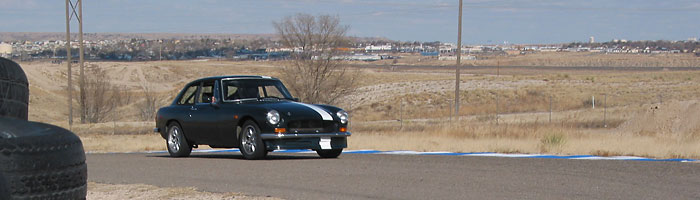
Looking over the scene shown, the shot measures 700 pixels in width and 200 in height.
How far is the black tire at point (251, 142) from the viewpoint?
14398mm

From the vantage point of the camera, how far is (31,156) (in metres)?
4.27

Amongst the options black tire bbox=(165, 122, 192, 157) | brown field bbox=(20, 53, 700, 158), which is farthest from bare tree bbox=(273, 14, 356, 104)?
black tire bbox=(165, 122, 192, 157)

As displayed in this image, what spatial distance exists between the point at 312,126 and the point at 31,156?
34.2 feet

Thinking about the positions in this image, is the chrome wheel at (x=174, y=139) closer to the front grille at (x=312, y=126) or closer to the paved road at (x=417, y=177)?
the paved road at (x=417, y=177)

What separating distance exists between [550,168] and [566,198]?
3.34 metres

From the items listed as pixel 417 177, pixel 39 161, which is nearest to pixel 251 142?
pixel 417 177

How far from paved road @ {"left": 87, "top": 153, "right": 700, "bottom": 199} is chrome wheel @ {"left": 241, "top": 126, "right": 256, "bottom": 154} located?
308mm

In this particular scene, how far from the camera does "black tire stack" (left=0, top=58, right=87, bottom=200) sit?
416 centimetres

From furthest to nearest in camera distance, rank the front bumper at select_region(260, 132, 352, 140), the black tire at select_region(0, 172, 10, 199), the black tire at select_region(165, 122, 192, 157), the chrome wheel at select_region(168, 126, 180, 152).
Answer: the chrome wheel at select_region(168, 126, 180, 152) < the black tire at select_region(165, 122, 192, 157) < the front bumper at select_region(260, 132, 352, 140) < the black tire at select_region(0, 172, 10, 199)

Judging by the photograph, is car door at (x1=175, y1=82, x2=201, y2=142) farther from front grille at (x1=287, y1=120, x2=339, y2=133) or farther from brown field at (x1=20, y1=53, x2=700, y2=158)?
brown field at (x1=20, y1=53, x2=700, y2=158)

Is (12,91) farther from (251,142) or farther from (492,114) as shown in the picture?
(492,114)

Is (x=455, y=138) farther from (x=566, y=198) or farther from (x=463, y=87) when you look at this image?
(x=463, y=87)

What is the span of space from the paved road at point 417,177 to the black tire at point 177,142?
68cm

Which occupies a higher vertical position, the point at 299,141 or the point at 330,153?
the point at 299,141
